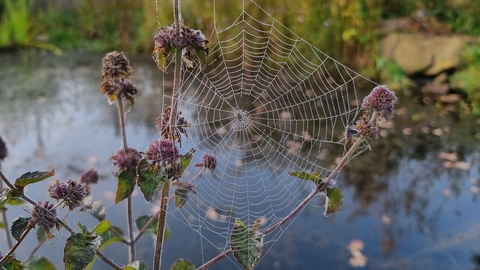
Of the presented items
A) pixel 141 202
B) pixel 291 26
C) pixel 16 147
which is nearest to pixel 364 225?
pixel 141 202

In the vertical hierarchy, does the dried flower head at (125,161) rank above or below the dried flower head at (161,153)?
above

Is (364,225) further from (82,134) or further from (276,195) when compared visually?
(82,134)

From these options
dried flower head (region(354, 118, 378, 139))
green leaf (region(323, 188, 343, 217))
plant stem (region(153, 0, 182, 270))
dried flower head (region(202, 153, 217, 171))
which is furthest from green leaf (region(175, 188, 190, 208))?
dried flower head (region(354, 118, 378, 139))

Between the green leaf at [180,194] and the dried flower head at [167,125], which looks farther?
the green leaf at [180,194]

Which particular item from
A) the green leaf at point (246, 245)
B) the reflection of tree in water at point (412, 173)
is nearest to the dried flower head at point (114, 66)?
the green leaf at point (246, 245)

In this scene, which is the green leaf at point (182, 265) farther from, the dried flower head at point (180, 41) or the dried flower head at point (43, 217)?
the dried flower head at point (180, 41)

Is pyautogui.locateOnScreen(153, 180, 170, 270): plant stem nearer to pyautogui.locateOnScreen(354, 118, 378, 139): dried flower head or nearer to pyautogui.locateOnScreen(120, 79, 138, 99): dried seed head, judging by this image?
pyautogui.locateOnScreen(120, 79, 138, 99): dried seed head

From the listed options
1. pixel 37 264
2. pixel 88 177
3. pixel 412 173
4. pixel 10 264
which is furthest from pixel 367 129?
pixel 412 173
